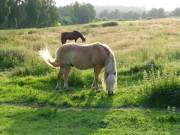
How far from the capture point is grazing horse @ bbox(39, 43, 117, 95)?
13.4 metres

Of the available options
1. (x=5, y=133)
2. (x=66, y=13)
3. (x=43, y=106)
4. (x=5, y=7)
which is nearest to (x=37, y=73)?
(x=43, y=106)

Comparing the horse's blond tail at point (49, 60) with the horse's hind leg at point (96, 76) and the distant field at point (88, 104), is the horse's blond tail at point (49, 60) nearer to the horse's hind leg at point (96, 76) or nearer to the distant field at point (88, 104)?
the distant field at point (88, 104)

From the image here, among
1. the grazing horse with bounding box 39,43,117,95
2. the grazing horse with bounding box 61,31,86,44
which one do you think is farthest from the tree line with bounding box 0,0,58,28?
the grazing horse with bounding box 39,43,117,95

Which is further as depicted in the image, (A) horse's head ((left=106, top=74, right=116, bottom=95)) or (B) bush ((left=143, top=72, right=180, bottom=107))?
(A) horse's head ((left=106, top=74, right=116, bottom=95))

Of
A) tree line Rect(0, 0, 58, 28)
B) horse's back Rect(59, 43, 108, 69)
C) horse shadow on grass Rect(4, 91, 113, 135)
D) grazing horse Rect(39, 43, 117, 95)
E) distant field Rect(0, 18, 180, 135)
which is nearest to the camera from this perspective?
horse shadow on grass Rect(4, 91, 113, 135)

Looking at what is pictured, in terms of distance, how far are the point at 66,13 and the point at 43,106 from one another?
12593 cm

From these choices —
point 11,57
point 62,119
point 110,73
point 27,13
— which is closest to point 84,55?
point 110,73

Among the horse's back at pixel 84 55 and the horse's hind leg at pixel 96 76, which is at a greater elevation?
the horse's back at pixel 84 55

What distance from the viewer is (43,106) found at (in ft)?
42.0

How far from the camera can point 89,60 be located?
14.3 m

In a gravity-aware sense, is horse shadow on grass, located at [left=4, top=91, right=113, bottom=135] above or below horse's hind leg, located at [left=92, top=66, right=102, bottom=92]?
below

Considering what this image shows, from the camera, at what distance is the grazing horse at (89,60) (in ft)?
44.0

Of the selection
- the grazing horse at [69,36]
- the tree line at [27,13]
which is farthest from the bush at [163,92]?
the tree line at [27,13]

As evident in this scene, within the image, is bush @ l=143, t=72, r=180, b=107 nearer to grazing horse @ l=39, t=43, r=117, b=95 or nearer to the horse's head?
the horse's head
